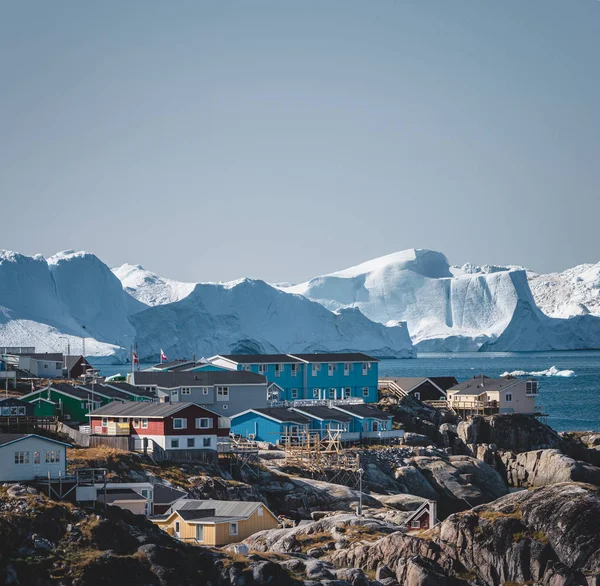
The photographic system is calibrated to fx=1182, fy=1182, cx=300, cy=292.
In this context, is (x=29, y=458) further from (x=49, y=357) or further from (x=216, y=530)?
(x=49, y=357)

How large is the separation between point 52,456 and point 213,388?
1107 inches

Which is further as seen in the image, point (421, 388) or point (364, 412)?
point (421, 388)

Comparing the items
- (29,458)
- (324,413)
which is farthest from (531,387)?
(29,458)

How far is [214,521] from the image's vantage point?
3341cm

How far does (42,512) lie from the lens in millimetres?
27938

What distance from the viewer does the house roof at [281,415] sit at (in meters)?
57.8

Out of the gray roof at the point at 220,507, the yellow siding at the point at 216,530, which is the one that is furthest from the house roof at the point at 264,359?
the yellow siding at the point at 216,530

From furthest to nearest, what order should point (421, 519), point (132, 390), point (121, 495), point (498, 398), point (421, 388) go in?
point (421, 388)
point (498, 398)
point (132, 390)
point (121, 495)
point (421, 519)

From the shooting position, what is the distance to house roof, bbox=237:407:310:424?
57772mm

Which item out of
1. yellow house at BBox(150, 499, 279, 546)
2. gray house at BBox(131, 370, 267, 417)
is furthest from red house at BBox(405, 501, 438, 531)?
gray house at BBox(131, 370, 267, 417)

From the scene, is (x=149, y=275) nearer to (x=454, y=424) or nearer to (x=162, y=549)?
(x=454, y=424)

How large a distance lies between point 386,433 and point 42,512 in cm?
3409

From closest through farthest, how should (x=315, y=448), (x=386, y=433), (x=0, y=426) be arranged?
(x=0, y=426) → (x=315, y=448) → (x=386, y=433)

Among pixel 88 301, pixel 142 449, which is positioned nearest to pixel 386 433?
pixel 142 449
